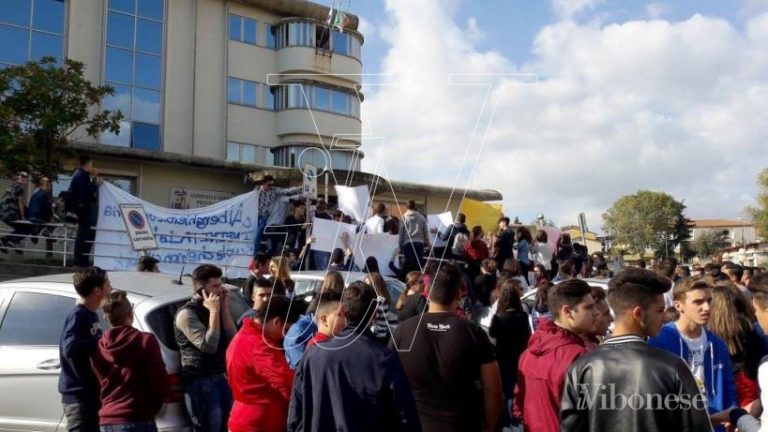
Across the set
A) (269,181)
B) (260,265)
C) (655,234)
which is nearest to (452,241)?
(269,181)

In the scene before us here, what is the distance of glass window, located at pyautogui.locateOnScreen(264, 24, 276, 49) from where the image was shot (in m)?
31.8

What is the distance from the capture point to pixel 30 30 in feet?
81.9

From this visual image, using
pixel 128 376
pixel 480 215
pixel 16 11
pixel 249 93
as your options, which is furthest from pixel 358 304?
pixel 249 93

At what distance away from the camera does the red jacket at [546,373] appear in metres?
3.82

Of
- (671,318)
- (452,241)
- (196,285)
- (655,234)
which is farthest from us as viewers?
(655,234)

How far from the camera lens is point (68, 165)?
22.2 metres

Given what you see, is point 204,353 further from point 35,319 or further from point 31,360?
point 35,319

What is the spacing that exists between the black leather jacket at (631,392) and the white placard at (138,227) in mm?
10611

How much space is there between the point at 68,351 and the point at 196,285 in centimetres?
101

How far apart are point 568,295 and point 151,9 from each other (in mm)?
27695

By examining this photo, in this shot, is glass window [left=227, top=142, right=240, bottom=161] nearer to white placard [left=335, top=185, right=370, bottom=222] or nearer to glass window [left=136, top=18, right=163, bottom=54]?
glass window [left=136, top=18, right=163, bottom=54]

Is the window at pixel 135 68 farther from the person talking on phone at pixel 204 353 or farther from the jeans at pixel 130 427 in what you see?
the jeans at pixel 130 427

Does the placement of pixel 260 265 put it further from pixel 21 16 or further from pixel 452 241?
pixel 21 16

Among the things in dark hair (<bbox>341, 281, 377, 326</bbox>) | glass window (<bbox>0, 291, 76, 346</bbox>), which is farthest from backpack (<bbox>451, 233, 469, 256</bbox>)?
dark hair (<bbox>341, 281, 377, 326</bbox>)
